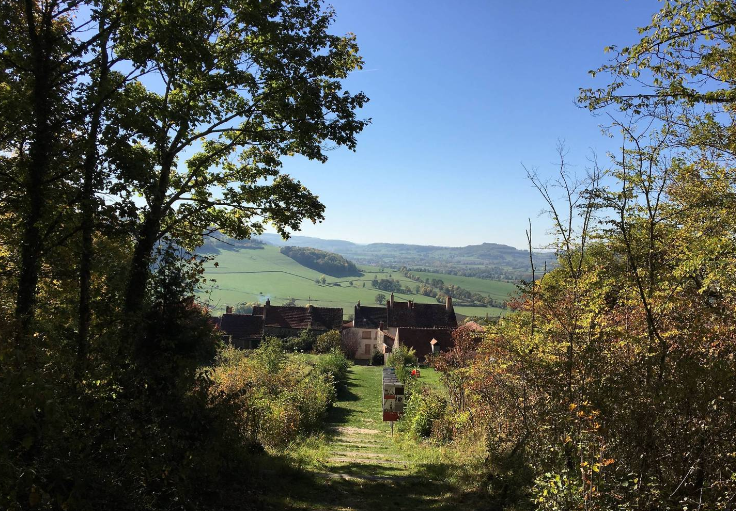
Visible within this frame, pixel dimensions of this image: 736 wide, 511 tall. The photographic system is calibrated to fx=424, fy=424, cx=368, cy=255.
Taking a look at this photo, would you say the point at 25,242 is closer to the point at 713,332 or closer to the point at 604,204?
the point at 604,204

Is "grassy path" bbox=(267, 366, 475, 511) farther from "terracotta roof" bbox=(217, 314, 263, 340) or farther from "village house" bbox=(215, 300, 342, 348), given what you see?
"terracotta roof" bbox=(217, 314, 263, 340)

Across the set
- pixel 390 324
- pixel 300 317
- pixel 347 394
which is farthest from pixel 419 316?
pixel 347 394

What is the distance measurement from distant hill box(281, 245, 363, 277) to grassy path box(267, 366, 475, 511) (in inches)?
5528

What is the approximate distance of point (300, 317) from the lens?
53.5 metres

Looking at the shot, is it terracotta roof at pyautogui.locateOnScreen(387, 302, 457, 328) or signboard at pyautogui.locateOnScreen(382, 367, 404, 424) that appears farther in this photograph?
terracotta roof at pyautogui.locateOnScreen(387, 302, 457, 328)

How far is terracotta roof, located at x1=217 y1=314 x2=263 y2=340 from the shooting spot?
5006cm

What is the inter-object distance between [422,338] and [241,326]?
22.0 m

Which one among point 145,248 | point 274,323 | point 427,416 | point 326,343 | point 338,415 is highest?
point 145,248

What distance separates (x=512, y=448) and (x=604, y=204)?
5.35 metres

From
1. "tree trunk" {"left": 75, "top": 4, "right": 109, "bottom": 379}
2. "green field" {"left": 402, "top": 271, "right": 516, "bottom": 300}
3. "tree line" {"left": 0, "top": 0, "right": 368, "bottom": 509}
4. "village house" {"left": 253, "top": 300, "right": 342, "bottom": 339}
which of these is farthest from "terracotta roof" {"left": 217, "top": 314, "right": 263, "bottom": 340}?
"green field" {"left": 402, "top": 271, "right": 516, "bottom": 300}

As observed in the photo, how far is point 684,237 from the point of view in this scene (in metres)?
7.44

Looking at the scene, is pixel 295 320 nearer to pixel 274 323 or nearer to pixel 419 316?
pixel 274 323

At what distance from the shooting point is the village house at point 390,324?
51.5 metres

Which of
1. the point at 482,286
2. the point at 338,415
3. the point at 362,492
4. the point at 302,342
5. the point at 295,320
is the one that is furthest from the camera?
the point at 482,286
